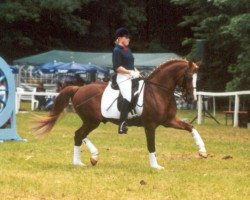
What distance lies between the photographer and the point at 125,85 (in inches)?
658

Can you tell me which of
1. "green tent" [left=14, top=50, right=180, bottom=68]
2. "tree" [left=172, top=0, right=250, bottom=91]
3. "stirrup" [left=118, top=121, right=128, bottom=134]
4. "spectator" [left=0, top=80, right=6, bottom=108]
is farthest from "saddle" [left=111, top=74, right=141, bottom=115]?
"green tent" [left=14, top=50, right=180, bottom=68]

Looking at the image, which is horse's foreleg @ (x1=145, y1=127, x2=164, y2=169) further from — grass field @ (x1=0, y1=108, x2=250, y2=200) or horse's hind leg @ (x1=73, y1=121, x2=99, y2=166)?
horse's hind leg @ (x1=73, y1=121, x2=99, y2=166)

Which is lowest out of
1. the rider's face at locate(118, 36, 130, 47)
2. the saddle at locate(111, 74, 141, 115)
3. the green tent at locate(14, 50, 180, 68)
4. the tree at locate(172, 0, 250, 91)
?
the green tent at locate(14, 50, 180, 68)

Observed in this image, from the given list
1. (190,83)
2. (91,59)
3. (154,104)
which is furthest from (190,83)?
(91,59)

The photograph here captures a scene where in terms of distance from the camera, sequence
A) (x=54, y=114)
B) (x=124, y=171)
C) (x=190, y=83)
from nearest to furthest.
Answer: (x=124, y=171)
(x=190, y=83)
(x=54, y=114)

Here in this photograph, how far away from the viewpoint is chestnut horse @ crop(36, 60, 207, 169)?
1648 centimetres

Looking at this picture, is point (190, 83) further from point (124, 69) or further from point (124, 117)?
point (124, 117)

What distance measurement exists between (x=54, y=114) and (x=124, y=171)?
2701 millimetres

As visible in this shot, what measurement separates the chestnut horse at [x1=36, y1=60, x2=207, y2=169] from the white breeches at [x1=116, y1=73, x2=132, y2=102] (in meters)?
0.32

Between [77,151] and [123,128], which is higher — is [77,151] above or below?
below

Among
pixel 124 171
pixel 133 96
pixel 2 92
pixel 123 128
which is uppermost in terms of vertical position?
pixel 133 96

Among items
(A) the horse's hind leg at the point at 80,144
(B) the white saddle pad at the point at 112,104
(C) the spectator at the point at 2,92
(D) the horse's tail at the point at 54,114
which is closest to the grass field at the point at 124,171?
(A) the horse's hind leg at the point at 80,144

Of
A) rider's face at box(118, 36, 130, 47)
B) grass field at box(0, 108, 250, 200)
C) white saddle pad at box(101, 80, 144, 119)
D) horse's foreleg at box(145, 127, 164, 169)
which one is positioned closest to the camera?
grass field at box(0, 108, 250, 200)

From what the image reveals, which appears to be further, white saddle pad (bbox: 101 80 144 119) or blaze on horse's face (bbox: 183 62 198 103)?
white saddle pad (bbox: 101 80 144 119)
